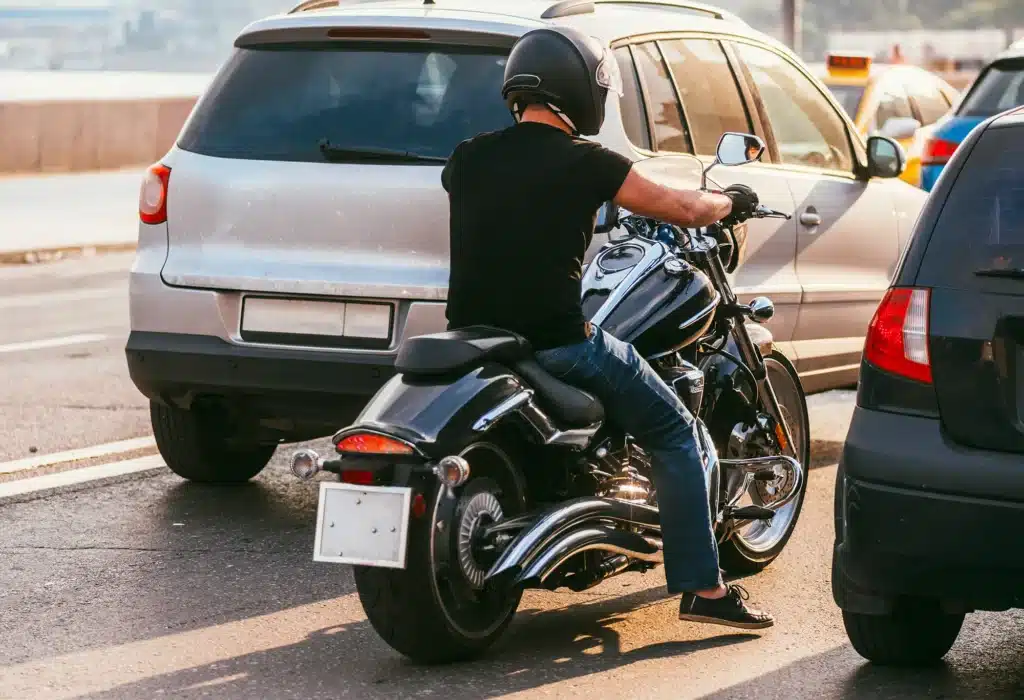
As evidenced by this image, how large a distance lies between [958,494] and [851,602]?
0.52m

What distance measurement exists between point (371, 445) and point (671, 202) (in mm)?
996

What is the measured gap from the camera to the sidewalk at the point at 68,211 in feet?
57.7

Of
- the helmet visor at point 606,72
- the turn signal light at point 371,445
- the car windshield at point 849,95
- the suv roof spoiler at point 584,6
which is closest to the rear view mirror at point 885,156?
the suv roof spoiler at point 584,6

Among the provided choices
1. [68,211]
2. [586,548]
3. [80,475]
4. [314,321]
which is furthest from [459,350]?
[68,211]

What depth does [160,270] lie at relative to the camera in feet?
21.1

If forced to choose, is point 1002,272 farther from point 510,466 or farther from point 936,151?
point 936,151

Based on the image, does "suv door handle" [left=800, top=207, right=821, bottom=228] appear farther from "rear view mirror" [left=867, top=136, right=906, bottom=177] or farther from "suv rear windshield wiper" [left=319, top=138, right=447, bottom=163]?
"suv rear windshield wiper" [left=319, top=138, right=447, bottom=163]

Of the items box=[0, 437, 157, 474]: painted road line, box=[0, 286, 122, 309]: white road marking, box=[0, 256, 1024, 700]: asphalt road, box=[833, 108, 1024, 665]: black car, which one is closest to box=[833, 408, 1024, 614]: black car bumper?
box=[833, 108, 1024, 665]: black car

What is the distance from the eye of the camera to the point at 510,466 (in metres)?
4.93

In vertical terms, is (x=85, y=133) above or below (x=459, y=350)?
Result: below

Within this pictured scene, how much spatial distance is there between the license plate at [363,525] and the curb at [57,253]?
12.6 meters

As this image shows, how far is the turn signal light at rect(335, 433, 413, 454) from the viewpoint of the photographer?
4.67m

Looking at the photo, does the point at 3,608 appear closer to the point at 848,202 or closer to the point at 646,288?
the point at 646,288

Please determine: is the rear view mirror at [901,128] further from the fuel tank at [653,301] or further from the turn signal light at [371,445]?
the turn signal light at [371,445]
